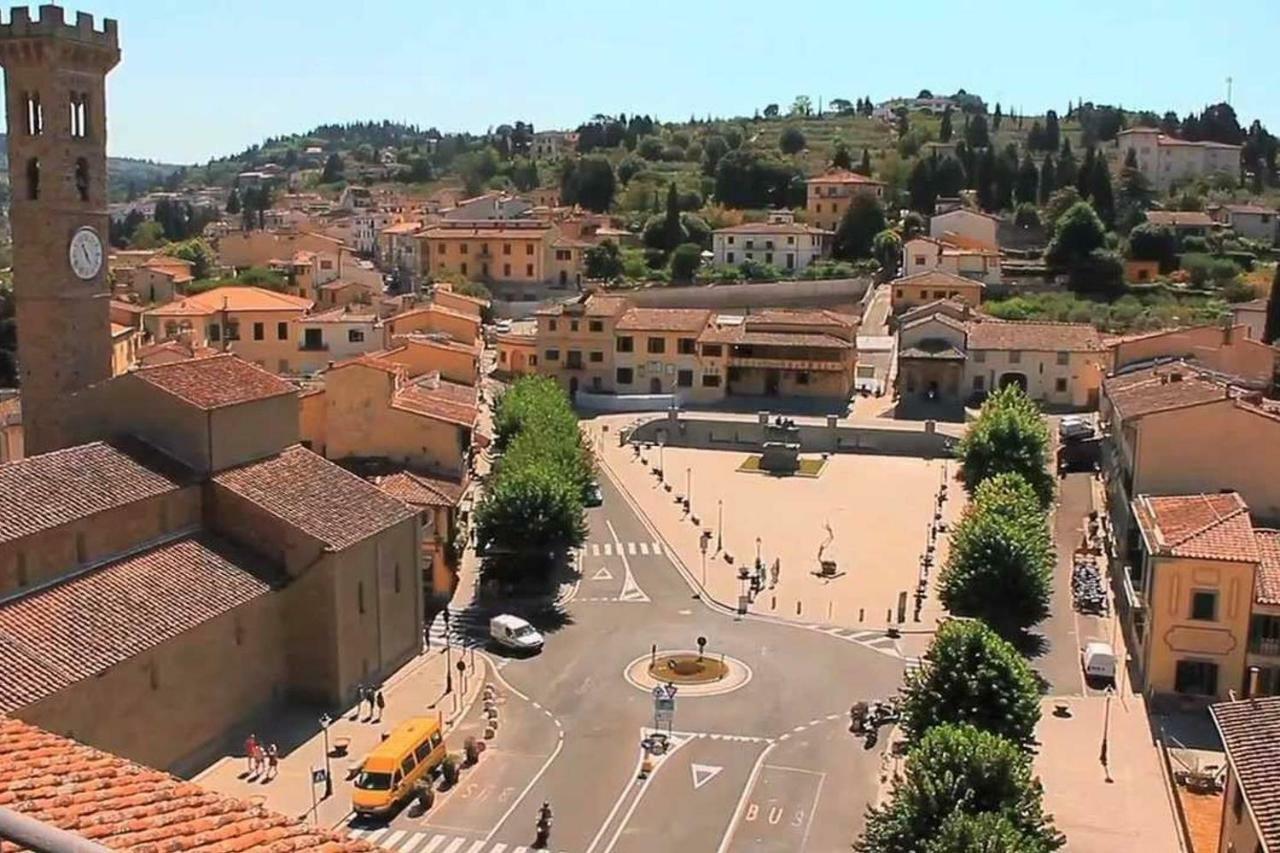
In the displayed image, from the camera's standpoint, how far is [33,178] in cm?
3528

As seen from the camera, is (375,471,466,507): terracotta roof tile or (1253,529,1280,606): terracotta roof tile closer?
(1253,529,1280,606): terracotta roof tile

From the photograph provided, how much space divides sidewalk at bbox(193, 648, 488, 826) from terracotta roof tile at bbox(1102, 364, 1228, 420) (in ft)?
81.4

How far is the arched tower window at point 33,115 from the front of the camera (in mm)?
34969

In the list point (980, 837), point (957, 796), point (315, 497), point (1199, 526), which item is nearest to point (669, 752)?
point (957, 796)

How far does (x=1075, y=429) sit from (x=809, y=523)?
1741cm

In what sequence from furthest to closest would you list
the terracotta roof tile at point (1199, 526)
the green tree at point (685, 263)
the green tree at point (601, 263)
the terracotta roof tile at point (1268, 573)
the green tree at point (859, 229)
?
1. the green tree at point (859, 229)
2. the green tree at point (601, 263)
3. the green tree at point (685, 263)
4. the terracotta roof tile at point (1199, 526)
5. the terracotta roof tile at point (1268, 573)

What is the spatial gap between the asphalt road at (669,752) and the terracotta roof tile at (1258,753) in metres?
8.45

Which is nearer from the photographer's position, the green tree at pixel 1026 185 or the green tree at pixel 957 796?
the green tree at pixel 957 796

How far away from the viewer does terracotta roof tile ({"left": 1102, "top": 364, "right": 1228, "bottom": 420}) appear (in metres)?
45.7

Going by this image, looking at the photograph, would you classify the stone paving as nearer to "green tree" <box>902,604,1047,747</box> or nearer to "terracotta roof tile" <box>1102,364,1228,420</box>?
"terracotta roof tile" <box>1102,364,1228,420</box>

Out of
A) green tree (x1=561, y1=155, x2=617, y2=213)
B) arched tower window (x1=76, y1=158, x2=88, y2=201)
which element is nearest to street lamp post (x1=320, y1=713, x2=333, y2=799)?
arched tower window (x1=76, y1=158, x2=88, y2=201)

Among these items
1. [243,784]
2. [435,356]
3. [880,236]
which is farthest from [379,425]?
[880,236]

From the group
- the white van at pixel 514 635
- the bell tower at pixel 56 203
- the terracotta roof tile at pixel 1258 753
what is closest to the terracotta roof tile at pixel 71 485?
the bell tower at pixel 56 203

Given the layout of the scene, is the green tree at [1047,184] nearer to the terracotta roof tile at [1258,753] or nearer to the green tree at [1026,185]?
the green tree at [1026,185]
